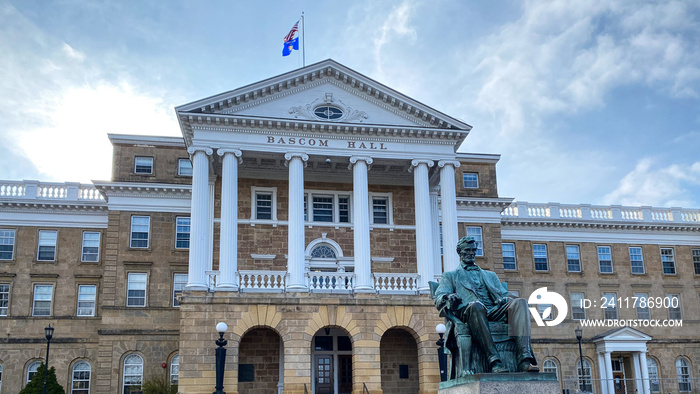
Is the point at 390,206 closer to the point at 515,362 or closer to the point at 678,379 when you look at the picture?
the point at 678,379

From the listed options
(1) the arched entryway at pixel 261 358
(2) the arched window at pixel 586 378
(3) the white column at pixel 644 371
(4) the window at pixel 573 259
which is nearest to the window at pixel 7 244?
(1) the arched entryway at pixel 261 358

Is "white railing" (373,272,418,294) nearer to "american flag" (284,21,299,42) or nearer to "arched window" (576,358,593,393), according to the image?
"american flag" (284,21,299,42)

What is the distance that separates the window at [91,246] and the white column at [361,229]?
15.7m

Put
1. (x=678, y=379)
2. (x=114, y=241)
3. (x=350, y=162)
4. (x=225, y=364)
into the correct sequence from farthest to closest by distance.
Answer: (x=678, y=379) → (x=114, y=241) → (x=350, y=162) → (x=225, y=364)

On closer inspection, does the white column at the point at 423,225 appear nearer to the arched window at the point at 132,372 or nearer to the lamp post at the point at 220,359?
the lamp post at the point at 220,359

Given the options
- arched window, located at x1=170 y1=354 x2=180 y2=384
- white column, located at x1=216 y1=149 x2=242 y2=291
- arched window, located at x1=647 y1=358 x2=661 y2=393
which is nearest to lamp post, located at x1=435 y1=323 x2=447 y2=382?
white column, located at x1=216 y1=149 x2=242 y2=291

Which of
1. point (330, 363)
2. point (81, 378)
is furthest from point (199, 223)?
point (81, 378)

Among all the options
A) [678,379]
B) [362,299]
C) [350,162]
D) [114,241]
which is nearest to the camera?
[362,299]

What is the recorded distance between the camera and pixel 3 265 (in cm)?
3762

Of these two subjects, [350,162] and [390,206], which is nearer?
[350,162]

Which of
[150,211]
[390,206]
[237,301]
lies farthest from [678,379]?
[150,211]

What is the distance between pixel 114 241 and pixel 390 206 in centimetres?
1434

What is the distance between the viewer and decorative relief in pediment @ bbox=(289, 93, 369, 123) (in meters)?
31.4

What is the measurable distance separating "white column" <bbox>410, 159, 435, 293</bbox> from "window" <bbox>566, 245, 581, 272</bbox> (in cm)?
1672
